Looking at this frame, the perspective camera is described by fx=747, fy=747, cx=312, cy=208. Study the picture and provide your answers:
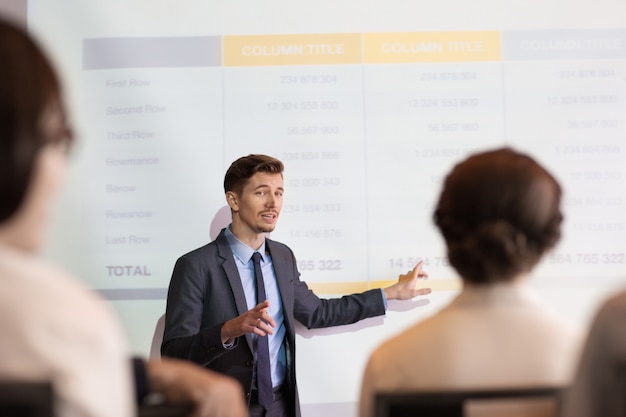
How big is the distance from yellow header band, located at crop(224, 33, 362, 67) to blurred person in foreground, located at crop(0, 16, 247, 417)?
2545 millimetres

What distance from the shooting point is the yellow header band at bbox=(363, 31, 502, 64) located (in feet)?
11.2

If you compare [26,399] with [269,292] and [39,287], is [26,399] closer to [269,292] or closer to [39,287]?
[39,287]

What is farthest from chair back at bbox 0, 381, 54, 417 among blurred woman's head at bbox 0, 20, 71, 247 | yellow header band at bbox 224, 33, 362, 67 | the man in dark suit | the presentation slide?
yellow header band at bbox 224, 33, 362, 67

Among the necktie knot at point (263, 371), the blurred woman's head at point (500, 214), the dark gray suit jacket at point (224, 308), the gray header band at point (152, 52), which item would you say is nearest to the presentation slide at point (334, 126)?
the gray header band at point (152, 52)

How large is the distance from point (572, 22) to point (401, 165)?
104cm

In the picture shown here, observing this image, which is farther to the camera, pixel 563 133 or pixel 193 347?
pixel 563 133

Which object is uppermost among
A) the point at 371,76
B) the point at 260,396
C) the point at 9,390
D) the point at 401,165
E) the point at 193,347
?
the point at 371,76

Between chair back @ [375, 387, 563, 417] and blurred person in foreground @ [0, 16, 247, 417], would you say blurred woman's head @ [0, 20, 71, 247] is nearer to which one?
blurred person in foreground @ [0, 16, 247, 417]

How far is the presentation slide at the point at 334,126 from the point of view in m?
3.34

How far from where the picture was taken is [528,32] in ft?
11.2

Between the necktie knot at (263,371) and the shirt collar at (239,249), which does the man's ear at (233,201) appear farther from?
the necktie knot at (263,371)

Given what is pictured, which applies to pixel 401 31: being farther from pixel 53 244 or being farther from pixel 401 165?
pixel 53 244

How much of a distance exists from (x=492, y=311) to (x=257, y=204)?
77.3 inches

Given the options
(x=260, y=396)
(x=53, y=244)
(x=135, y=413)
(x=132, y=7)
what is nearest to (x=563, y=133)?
(x=260, y=396)
